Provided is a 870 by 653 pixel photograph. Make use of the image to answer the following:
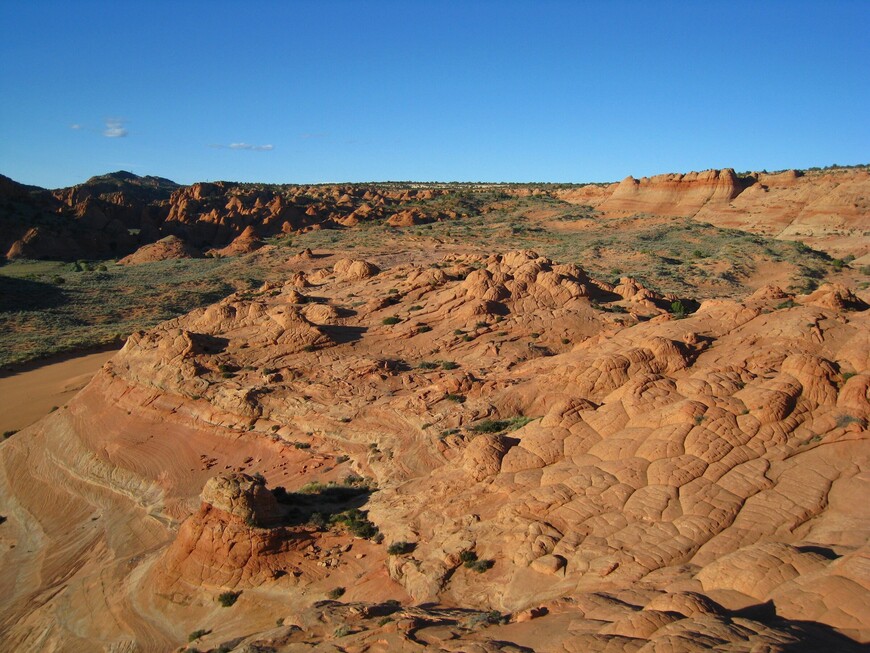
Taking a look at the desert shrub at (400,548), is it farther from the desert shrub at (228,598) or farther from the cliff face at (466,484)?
the desert shrub at (228,598)

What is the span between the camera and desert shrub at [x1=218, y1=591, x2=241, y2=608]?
606 inches

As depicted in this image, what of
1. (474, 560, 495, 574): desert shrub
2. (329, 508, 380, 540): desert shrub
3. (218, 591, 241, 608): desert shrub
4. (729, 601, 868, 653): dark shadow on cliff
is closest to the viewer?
(729, 601, 868, 653): dark shadow on cliff

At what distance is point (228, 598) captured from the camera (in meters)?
15.4

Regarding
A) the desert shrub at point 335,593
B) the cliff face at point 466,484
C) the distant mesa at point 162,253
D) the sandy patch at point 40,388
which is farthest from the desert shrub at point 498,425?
the distant mesa at point 162,253

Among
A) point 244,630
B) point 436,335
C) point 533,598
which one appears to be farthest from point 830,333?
point 244,630

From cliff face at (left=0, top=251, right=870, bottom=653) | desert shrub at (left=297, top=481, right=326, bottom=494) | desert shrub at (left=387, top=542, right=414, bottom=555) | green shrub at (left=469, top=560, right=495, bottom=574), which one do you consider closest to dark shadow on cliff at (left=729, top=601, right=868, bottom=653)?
cliff face at (left=0, top=251, right=870, bottom=653)

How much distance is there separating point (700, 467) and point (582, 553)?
3.47m

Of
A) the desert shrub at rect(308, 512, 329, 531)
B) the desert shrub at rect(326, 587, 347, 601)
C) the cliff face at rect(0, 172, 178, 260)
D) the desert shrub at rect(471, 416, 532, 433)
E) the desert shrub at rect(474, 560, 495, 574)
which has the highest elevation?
the cliff face at rect(0, 172, 178, 260)

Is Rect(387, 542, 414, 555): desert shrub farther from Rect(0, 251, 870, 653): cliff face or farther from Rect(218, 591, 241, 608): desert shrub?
Rect(218, 591, 241, 608): desert shrub

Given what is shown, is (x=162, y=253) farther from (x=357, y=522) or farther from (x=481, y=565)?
(x=481, y=565)

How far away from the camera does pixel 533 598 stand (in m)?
12.5

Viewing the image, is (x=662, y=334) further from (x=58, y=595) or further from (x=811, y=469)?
(x=58, y=595)

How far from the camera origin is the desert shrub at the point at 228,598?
1538cm

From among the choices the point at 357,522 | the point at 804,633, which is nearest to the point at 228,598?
the point at 357,522
